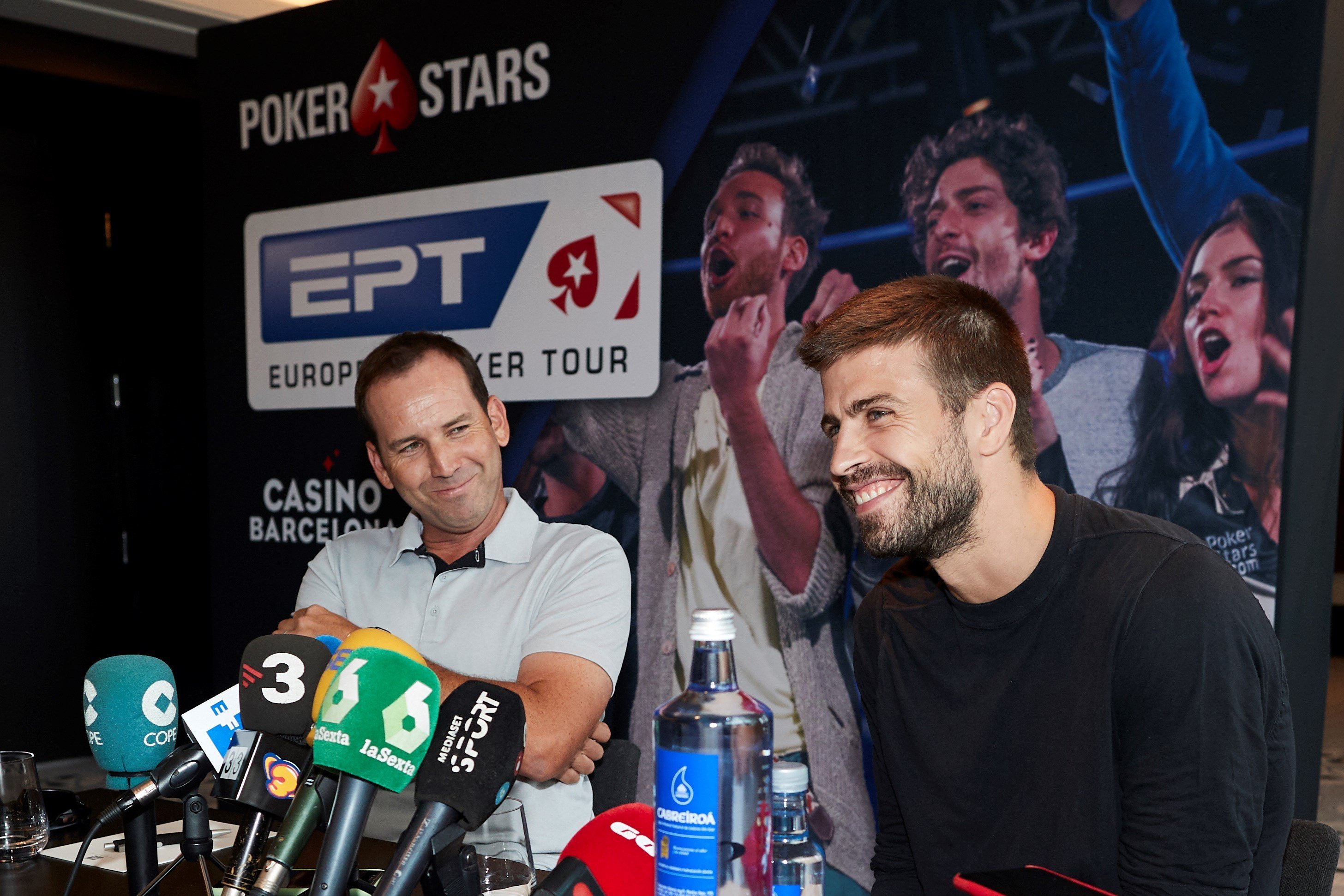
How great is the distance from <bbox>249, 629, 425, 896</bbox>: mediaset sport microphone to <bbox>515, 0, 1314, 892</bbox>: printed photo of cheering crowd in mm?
1698

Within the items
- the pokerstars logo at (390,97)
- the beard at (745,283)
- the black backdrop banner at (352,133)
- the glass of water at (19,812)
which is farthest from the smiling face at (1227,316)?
the glass of water at (19,812)

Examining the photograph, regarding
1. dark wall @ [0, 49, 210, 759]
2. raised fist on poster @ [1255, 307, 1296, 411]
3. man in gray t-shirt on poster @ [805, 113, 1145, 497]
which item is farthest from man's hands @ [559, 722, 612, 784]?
dark wall @ [0, 49, 210, 759]

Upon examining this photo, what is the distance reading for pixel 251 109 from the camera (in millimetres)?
3609

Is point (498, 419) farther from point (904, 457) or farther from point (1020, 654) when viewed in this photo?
point (1020, 654)

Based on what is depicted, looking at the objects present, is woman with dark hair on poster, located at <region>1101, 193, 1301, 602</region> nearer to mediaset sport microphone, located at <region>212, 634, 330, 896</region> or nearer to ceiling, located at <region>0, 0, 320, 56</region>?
mediaset sport microphone, located at <region>212, 634, 330, 896</region>

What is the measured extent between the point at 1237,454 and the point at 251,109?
3.02m

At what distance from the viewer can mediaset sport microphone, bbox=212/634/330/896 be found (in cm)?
94

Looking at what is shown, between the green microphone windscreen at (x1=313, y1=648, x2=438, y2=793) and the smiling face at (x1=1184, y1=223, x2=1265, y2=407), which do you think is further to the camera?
the smiling face at (x1=1184, y1=223, x2=1265, y2=407)

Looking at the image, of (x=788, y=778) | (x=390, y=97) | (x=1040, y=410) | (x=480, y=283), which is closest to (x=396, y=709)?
(x=788, y=778)

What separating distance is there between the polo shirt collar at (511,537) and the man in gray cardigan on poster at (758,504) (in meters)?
0.67

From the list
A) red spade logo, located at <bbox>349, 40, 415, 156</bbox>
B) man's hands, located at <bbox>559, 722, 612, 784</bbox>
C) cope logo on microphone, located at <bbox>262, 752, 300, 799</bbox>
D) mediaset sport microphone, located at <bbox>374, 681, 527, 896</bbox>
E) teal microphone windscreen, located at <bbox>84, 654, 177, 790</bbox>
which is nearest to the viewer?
mediaset sport microphone, located at <bbox>374, 681, 527, 896</bbox>

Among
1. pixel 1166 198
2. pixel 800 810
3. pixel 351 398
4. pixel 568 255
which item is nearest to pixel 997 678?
pixel 800 810

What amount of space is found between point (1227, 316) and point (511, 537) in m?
1.37

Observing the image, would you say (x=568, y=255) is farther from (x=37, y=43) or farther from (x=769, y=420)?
(x=37, y=43)
